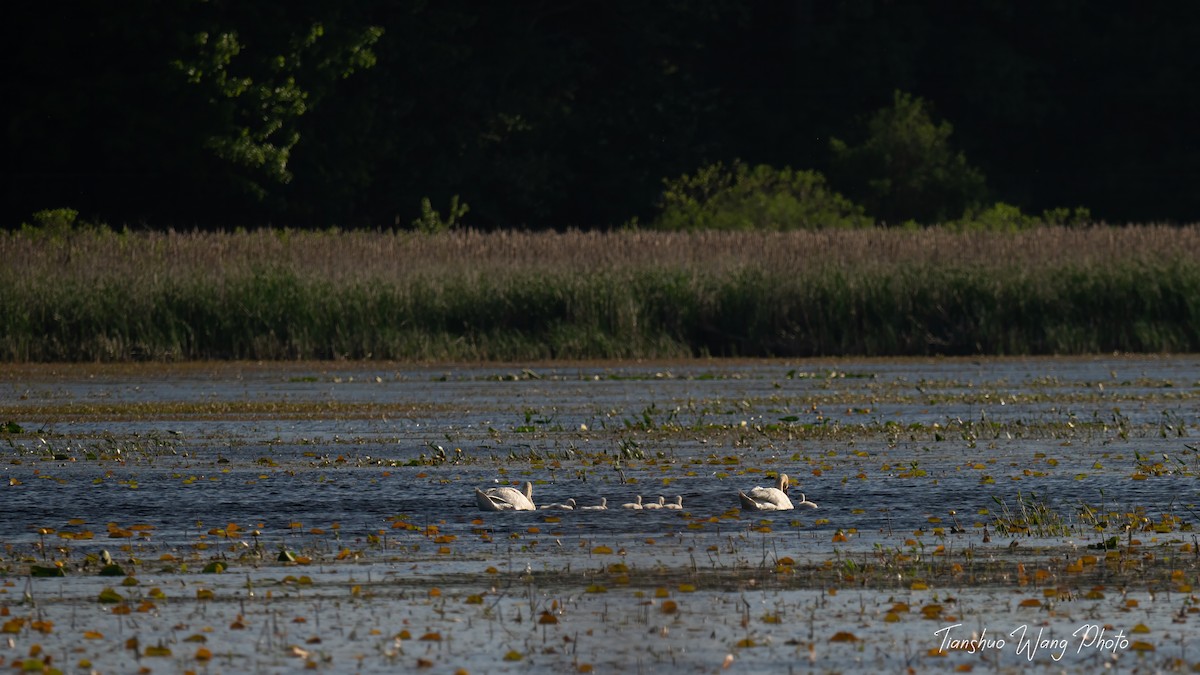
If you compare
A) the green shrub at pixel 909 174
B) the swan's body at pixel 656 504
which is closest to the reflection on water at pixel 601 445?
the swan's body at pixel 656 504

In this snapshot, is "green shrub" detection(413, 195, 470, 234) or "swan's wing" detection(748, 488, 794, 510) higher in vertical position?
"green shrub" detection(413, 195, 470, 234)

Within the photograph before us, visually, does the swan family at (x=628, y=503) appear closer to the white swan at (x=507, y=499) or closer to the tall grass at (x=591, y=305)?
the white swan at (x=507, y=499)

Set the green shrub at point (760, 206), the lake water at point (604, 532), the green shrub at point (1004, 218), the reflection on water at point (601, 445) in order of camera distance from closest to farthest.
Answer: the lake water at point (604, 532), the reflection on water at point (601, 445), the green shrub at point (760, 206), the green shrub at point (1004, 218)

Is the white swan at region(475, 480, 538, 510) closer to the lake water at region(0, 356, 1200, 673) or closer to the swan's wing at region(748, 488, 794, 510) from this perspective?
the lake water at region(0, 356, 1200, 673)

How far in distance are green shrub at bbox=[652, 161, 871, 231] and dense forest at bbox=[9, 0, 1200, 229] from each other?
4.98m

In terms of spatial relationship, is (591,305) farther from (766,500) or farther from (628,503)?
(766,500)

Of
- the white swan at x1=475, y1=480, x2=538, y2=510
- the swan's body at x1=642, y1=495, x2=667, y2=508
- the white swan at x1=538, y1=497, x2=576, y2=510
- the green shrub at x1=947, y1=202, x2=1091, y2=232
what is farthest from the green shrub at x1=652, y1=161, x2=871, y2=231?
the white swan at x1=475, y1=480, x2=538, y2=510

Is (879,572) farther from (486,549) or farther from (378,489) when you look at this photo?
(378,489)

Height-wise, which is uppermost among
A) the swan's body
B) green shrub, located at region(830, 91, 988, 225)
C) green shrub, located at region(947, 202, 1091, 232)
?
green shrub, located at region(830, 91, 988, 225)

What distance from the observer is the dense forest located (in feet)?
146

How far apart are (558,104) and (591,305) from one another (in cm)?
2619

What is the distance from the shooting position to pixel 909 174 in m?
49.9

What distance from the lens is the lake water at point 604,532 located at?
6.92 m

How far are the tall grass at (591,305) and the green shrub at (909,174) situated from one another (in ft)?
67.0
